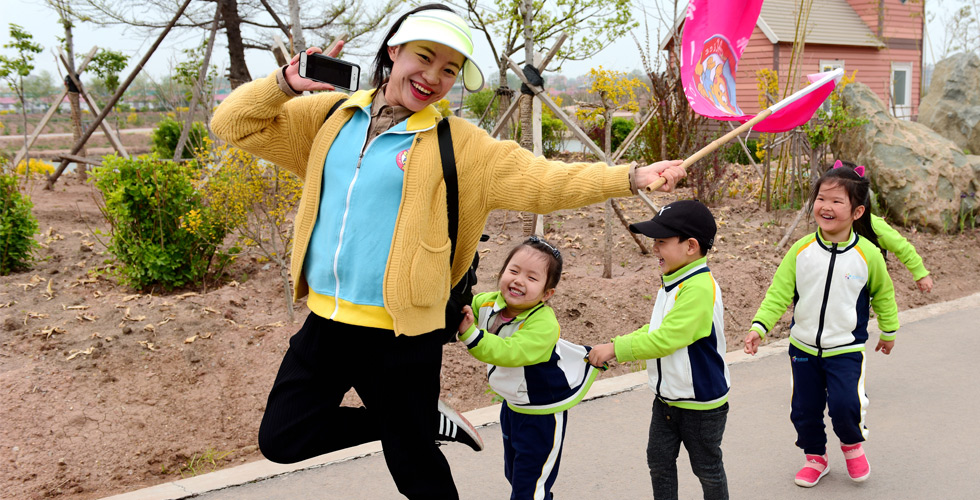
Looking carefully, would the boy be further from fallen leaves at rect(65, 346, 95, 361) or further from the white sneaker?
fallen leaves at rect(65, 346, 95, 361)

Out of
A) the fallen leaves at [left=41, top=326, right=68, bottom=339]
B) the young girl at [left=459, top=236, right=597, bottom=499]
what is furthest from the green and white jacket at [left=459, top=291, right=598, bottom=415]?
the fallen leaves at [left=41, top=326, right=68, bottom=339]

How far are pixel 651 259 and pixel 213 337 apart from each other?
12.3ft

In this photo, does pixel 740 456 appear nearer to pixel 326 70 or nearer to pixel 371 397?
pixel 371 397

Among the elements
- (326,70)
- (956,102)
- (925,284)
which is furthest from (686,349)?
(956,102)

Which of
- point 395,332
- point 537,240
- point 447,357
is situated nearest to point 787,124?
point 537,240

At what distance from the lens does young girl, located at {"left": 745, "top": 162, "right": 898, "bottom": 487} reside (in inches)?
137

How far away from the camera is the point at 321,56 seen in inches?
98.8

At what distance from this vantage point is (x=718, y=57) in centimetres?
367

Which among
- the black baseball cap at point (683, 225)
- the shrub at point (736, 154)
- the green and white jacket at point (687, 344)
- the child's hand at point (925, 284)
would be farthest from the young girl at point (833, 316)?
the shrub at point (736, 154)

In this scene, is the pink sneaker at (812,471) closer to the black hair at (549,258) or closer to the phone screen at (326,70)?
the black hair at (549,258)

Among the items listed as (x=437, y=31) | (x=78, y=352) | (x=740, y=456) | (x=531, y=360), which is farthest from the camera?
(x=78, y=352)

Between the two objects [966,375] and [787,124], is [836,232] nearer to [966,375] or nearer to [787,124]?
[787,124]

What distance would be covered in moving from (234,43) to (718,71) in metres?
9.98

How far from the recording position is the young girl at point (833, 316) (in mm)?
3488
